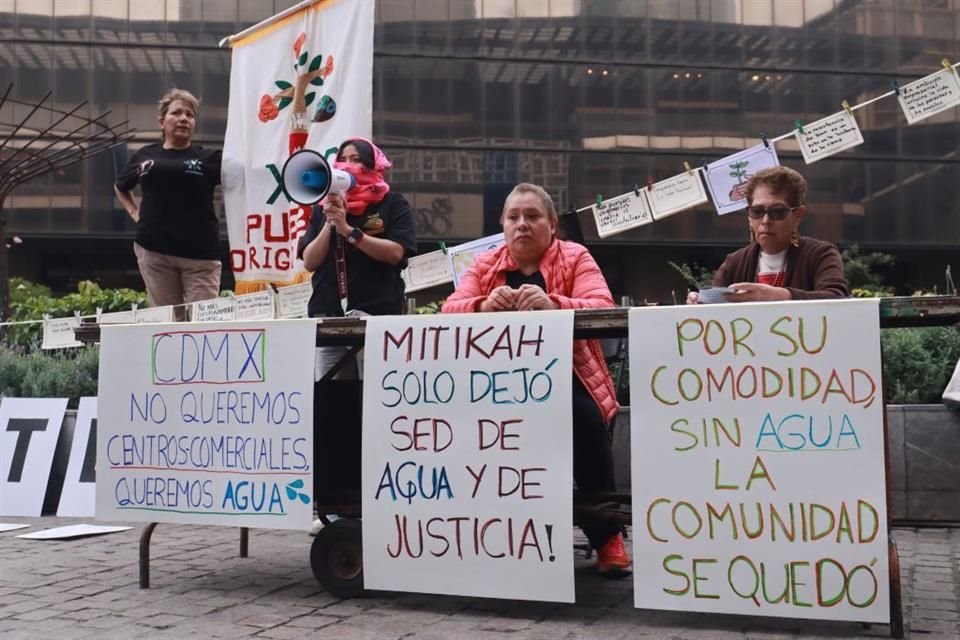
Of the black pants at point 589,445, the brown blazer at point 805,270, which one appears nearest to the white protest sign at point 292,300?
the black pants at point 589,445

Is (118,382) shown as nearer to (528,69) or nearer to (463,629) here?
(463,629)

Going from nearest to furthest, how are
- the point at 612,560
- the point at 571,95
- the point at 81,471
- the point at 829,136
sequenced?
the point at 612,560, the point at 81,471, the point at 829,136, the point at 571,95

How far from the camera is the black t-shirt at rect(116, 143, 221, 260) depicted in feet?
21.0

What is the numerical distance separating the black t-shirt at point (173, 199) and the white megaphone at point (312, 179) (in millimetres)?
1412

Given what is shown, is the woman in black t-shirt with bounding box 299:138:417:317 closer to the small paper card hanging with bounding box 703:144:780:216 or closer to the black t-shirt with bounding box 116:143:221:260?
the black t-shirt with bounding box 116:143:221:260

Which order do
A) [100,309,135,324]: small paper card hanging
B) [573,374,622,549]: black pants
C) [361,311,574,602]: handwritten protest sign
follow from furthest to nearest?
[100,309,135,324]: small paper card hanging, [573,374,622,549]: black pants, [361,311,574,602]: handwritten protest sign

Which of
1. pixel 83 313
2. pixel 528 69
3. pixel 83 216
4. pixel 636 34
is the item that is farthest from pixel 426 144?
pixel 83 313

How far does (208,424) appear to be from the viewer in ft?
15.3

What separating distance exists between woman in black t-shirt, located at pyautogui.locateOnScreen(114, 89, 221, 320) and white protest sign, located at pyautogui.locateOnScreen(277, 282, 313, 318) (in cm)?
121

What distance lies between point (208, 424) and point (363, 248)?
3.70 feet

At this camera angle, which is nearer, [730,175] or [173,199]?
[173,199]

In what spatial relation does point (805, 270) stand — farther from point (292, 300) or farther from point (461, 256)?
point (461, 256)

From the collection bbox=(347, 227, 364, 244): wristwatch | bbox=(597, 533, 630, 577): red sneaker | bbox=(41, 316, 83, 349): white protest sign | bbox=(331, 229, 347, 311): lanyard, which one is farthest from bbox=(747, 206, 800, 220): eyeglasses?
bbox=(41, 316, 83, 349): white protest sign

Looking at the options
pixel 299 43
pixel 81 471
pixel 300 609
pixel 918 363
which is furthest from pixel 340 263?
pixel 918 363
